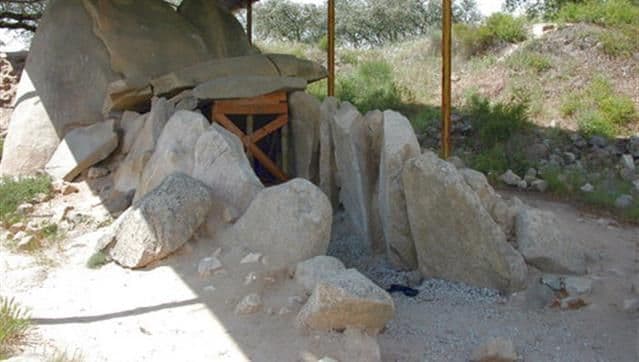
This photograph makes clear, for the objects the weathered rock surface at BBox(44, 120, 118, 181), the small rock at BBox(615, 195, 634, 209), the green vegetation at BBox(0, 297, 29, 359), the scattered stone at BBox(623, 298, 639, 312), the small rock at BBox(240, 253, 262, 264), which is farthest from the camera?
the small rock at BBox(615, 195, 634, 209)

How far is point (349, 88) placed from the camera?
45.0ft

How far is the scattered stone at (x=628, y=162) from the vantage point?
389 inches

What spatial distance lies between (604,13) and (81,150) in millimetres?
11396

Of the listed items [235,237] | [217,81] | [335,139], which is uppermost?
[217,81]

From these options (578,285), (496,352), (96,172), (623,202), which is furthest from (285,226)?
(623,202)

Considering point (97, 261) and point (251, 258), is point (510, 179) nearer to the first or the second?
point (251, 258)

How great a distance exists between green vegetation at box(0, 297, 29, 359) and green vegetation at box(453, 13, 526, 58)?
502 inches

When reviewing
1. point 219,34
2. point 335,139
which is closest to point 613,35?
A: point 219,34

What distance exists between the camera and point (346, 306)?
4195 millimetres

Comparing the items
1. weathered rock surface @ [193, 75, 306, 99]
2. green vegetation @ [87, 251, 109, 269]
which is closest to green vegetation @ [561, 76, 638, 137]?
weathered rock surface @ [193, 75, 306, 99]

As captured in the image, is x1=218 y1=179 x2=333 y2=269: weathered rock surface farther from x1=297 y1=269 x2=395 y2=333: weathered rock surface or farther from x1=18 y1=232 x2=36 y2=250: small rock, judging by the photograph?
x1=18 y1=232 x2=36 y2=250: small rock

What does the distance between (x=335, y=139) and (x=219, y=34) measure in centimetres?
390

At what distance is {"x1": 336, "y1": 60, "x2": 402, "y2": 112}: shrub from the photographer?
499 inches

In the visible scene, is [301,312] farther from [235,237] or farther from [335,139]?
[335,139]
